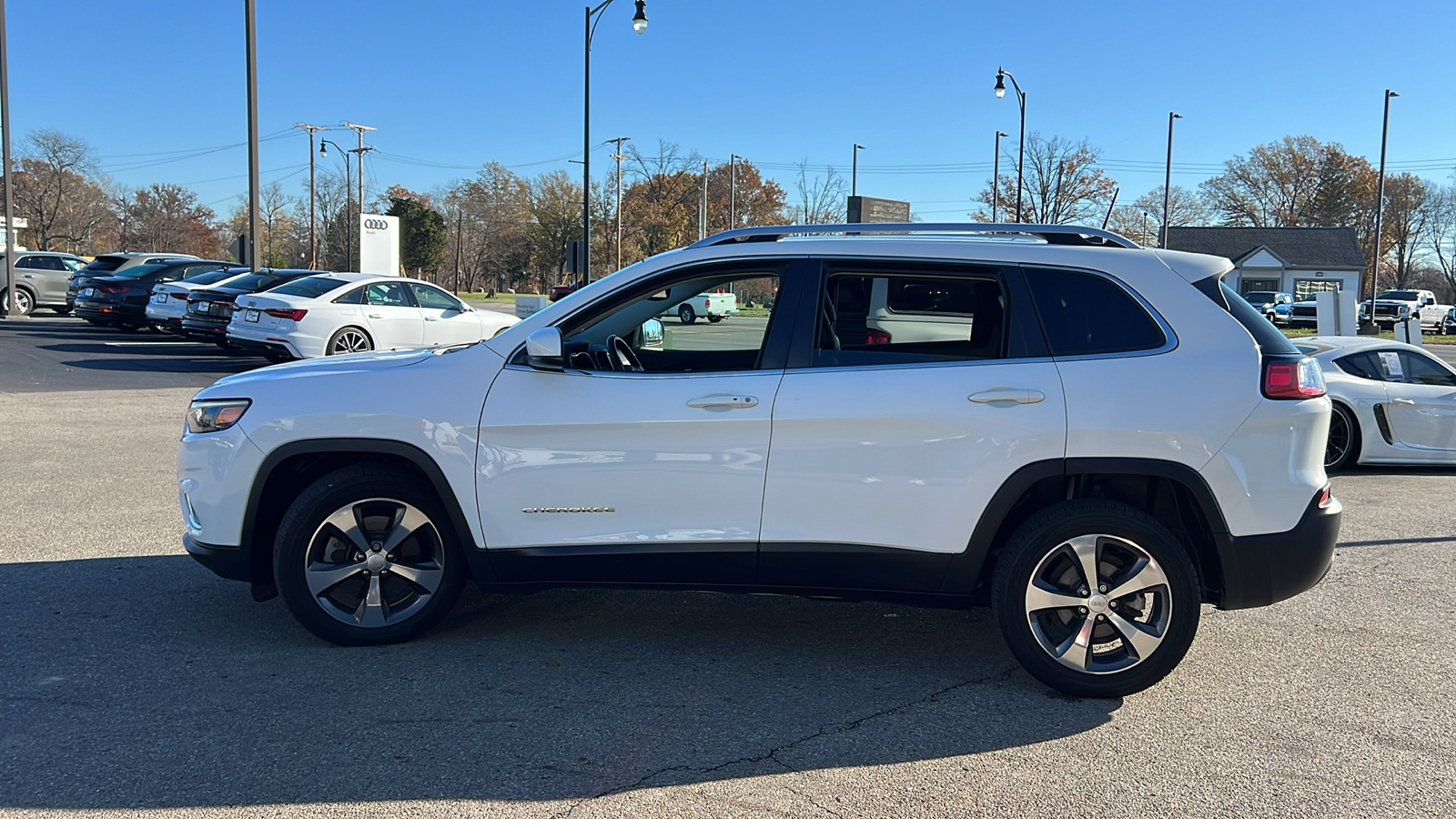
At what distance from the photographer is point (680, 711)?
4.13 meters

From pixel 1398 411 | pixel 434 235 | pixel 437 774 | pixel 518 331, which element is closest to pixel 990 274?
pixel 518 331

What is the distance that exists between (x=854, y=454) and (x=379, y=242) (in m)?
41.4

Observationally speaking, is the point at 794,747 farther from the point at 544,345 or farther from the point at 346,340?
the point at 346,340

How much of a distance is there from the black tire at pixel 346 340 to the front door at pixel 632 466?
1277 centimetres

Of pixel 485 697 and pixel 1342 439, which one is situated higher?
pixel 1342 439

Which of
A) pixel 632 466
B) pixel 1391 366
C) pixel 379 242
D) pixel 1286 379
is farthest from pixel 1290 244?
pixel 632 466

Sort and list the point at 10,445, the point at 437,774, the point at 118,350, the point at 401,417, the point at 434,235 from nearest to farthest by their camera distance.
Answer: the point at 437,774 → the point at 401,417 → the point at 10,445 → the point at 118,350 → the point at 434,235

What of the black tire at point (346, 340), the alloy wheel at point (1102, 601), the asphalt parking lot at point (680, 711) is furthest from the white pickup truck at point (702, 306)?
the black tire at point (346, 340)

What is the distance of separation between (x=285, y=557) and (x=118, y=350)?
18.1m

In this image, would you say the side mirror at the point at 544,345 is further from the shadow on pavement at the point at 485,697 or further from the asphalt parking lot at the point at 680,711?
the shadow on pavement at the point at 485,697

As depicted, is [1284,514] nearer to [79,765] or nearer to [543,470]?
[543,470]

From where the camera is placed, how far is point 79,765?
3.55 meters

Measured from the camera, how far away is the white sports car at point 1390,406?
32.8 ft

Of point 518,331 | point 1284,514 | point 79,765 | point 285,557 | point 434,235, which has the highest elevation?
point 434,235
